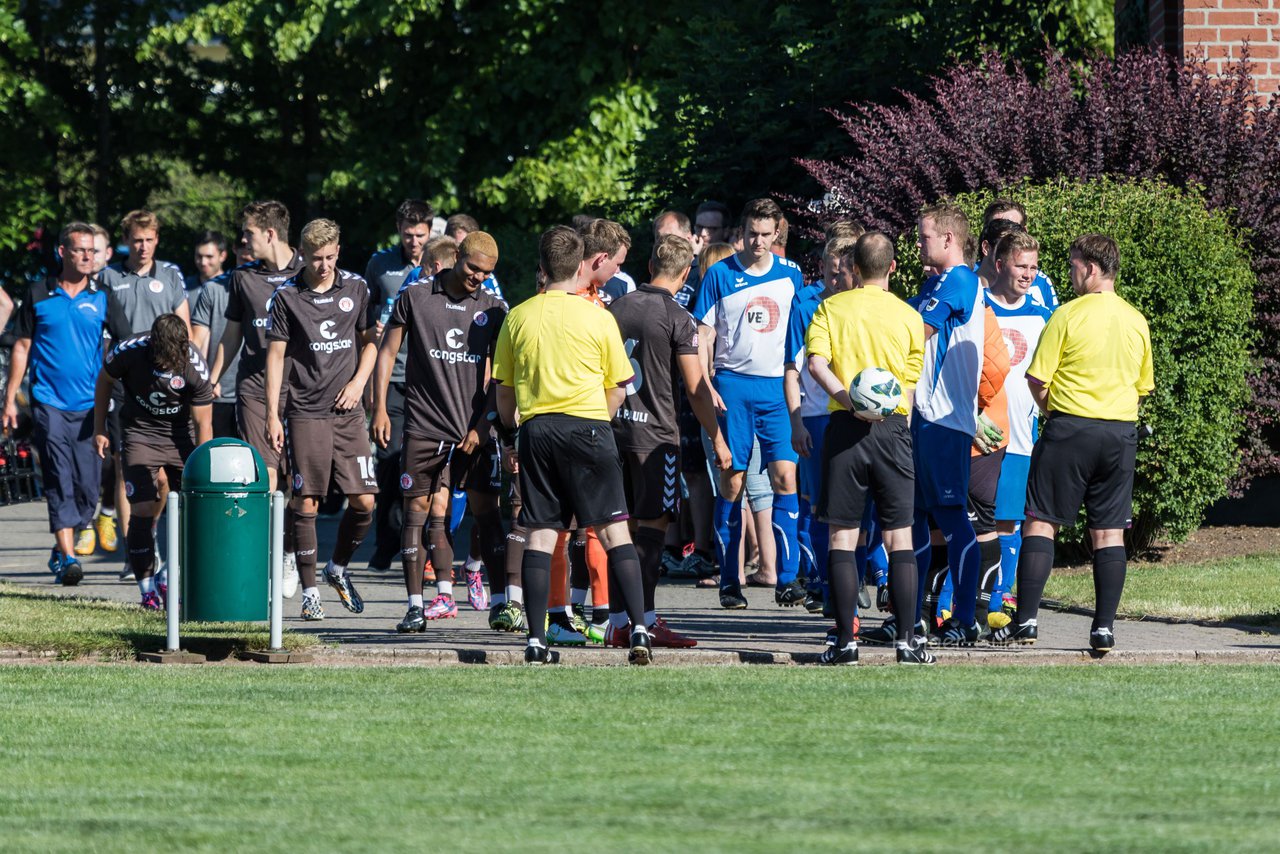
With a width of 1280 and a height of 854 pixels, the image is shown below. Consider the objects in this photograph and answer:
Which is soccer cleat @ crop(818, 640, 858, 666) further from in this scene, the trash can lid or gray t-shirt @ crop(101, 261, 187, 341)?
gray t-shirt @ crop(101, 261, 187, 341)

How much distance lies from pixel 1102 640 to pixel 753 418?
11.1 ft

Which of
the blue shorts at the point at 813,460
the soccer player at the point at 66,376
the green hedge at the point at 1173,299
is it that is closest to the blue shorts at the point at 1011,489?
the blue shorts at the point at 813,460

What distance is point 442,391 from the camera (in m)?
10.5

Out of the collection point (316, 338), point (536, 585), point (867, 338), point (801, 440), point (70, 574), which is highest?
point (316, 338)

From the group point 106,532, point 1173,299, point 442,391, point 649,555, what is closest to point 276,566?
point 442,391

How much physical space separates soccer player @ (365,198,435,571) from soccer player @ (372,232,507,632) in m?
0.58

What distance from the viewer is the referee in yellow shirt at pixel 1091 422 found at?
9.20 m

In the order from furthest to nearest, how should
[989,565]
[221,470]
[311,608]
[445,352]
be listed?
[311,608] < [445,352] < [989,565] < [221,470]

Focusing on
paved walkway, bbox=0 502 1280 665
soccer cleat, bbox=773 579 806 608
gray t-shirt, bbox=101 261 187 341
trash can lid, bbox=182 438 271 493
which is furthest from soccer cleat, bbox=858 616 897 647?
gray t-shirt, bbox=101 261 187 341

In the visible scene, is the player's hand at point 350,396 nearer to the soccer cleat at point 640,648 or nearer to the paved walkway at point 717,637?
the paved walkway at point 717,637

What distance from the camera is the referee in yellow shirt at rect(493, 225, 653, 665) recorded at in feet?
29.4

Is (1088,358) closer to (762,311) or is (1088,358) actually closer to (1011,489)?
(1011,489)

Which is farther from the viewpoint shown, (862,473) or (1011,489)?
(1011,489)

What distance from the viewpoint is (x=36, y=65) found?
31.0 metres
